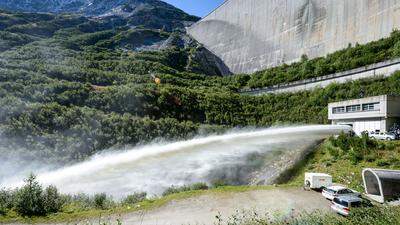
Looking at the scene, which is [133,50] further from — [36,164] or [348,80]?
[36,164]

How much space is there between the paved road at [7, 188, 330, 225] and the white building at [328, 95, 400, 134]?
15.5 metres

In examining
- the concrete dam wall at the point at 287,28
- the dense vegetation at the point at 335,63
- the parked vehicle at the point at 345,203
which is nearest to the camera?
the parked vehicle at the point at 345,203

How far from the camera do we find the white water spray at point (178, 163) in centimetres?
2749

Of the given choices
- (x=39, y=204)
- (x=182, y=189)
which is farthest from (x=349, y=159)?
(x=39, y=204)

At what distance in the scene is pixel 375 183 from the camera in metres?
21.3

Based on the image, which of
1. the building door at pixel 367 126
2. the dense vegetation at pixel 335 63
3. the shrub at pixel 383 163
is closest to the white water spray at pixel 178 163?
the building door at pixel 367 126

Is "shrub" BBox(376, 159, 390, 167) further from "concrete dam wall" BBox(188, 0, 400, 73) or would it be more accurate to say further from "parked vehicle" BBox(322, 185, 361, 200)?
"concrete dam wall" BBox(188, 0, 400, 73)

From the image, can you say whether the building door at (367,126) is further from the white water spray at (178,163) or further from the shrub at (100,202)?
the shrub at (100,202)

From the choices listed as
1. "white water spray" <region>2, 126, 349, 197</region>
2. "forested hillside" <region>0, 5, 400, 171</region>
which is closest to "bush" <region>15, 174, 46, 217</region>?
"white water spray" <region>2, 126, 349, 197</region>

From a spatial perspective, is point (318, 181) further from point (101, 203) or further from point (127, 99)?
point (127, 99)

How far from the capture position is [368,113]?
3584 cm

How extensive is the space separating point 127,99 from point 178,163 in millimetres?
16773

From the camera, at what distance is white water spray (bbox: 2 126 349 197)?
2749 centimetres

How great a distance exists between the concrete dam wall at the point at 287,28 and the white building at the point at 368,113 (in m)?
16.7
